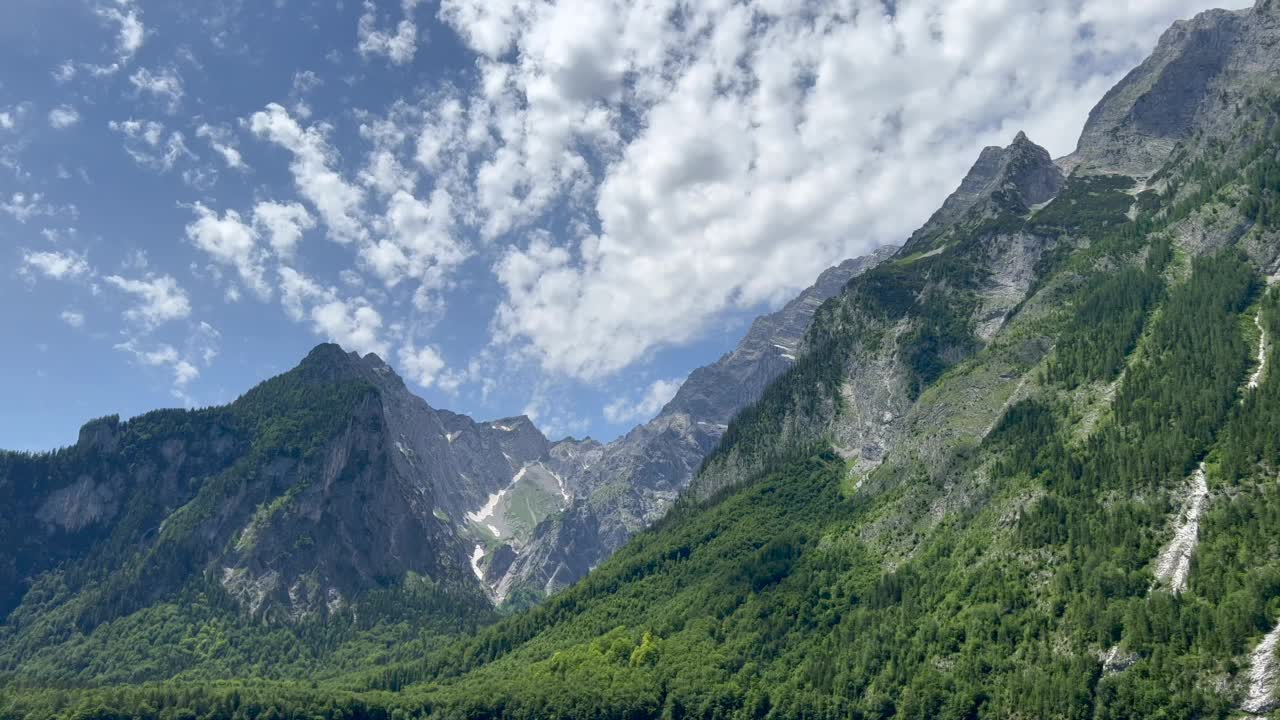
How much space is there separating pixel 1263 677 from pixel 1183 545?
3346 centimetres

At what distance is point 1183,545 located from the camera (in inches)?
5861

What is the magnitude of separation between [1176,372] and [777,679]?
356 feet

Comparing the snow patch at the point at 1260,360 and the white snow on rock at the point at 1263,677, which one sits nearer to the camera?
the white snow on rock at the point at 1263,677

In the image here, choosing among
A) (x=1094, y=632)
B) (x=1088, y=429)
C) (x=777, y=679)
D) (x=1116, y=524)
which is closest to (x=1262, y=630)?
(x=1094, y=632)

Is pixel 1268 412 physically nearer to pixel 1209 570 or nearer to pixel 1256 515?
pixel 1256 515

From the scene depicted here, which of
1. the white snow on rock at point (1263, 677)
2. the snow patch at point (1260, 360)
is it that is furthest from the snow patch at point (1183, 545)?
the snow patch at point (1260, 360)

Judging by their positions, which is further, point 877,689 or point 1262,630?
point 877,689

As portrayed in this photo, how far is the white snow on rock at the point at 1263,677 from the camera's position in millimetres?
116312

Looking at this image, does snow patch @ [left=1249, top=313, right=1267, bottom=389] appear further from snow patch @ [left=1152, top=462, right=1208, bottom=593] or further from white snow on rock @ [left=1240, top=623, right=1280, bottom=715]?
white snow on rock @ [left=1240, top=623, right=1280, bottom=715]

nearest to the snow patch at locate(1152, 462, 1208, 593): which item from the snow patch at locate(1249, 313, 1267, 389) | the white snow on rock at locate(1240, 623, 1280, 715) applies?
the white snow on rock at locate(1240, 623, 1280, 715)

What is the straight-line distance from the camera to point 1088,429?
7795 inches

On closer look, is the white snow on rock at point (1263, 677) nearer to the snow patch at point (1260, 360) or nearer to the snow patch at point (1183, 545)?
the snow patch at point (1183, 545)

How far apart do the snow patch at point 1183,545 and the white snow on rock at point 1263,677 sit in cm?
1724

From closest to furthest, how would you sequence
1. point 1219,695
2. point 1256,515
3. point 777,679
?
point 1219,695, point 1256,515, point 777,679
